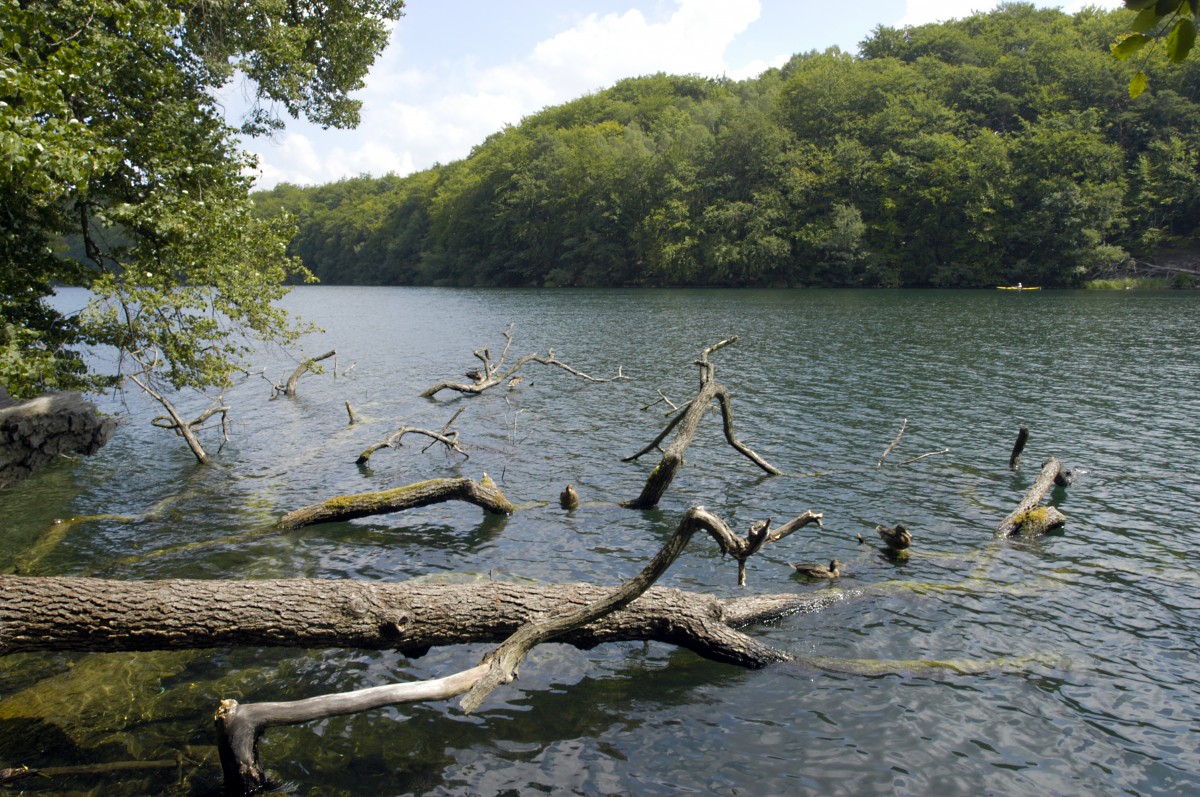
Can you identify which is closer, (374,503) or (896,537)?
(896,537)

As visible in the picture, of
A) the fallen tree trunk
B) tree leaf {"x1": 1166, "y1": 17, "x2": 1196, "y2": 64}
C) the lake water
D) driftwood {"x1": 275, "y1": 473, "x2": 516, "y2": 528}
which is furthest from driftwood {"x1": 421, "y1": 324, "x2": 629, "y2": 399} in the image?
tree leaf {"x1": 1166, "y1": 17, "x2": 1196, "y2": 64}

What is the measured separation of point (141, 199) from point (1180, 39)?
659 inches

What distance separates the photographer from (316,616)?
7867mm

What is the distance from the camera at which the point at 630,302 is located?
242 feet

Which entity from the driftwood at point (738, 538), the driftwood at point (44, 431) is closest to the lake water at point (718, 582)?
the driftwood at point (44, 431)

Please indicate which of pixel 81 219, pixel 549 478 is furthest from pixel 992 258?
pixel 81 219

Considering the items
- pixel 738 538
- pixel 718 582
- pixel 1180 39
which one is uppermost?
pixel 1180 39

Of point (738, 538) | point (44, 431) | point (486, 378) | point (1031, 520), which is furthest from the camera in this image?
point (486, 378)

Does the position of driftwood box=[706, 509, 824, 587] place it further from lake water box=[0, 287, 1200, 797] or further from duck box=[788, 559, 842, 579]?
duck box=[788, 559, 842, 579]

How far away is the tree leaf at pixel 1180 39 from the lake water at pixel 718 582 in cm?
635

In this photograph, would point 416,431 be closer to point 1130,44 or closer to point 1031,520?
point 1031,520

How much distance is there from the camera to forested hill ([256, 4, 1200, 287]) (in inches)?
2904

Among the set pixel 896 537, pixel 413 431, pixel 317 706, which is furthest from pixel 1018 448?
pixel 317 706

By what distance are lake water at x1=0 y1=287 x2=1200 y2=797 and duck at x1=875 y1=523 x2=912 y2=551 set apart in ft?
1.06
